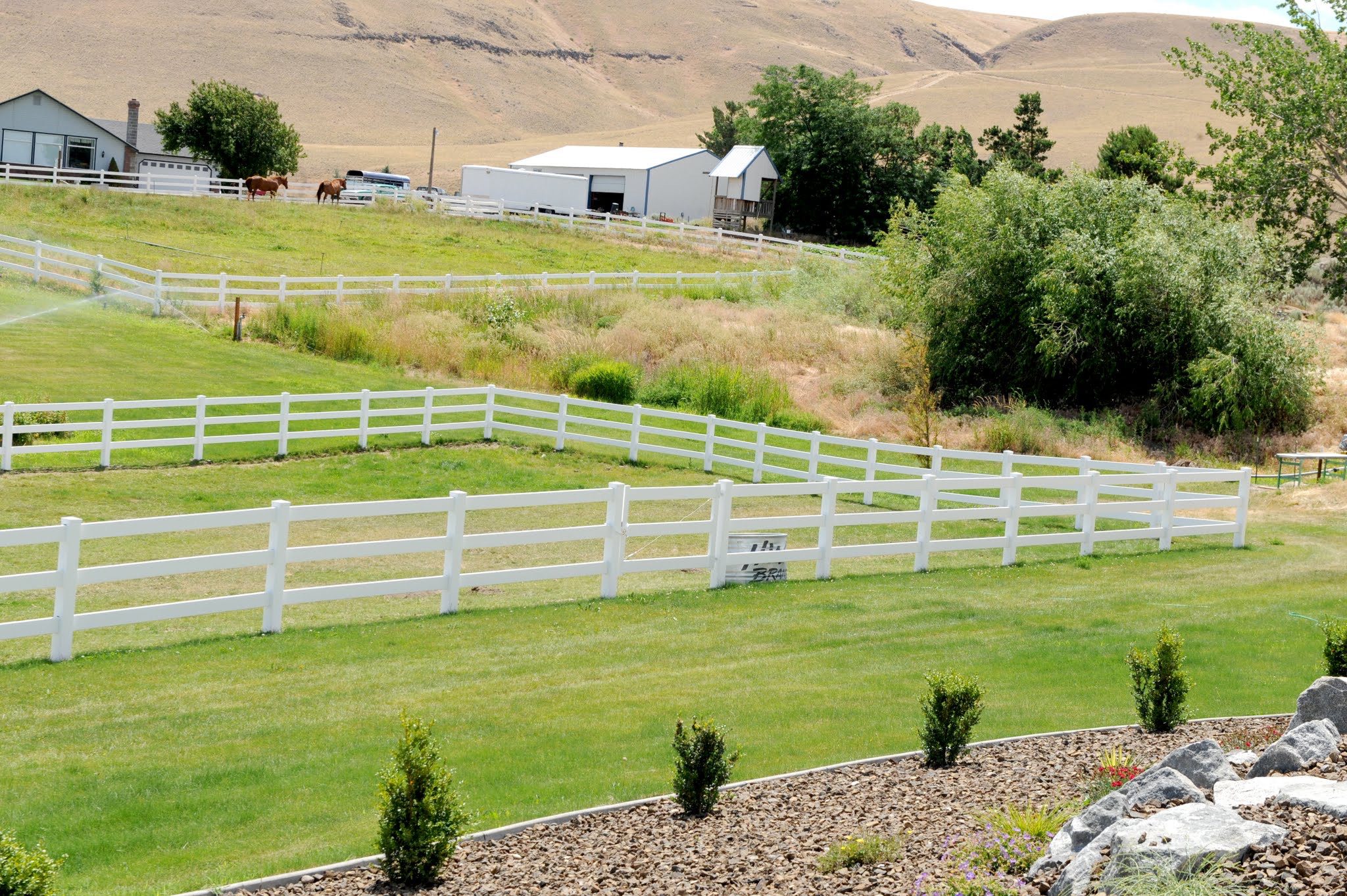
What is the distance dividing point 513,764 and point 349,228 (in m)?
51.6

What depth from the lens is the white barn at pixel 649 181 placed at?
76.2m

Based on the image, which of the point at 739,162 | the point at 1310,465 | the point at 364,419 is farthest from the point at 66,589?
the point at 739,162

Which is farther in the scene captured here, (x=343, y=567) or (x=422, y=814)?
(x=343, y=567)

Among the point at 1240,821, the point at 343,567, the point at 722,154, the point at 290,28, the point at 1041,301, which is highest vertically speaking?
the point at 290,28

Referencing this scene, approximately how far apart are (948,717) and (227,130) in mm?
71759

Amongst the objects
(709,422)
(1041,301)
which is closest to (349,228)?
(1041,301)

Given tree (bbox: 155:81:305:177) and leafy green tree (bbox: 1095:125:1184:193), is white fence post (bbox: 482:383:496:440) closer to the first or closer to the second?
leafy green tree (bbox: 1095:125:1184:193)

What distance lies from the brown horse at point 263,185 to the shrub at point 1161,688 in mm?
58578

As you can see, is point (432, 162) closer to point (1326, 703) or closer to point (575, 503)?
point (575, 503)

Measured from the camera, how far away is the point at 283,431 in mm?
23656

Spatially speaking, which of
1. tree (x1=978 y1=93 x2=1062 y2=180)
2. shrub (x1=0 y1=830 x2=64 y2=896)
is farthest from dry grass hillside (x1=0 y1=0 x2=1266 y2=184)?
shrub (x1=0 y1=830 x2=64 y2=896)

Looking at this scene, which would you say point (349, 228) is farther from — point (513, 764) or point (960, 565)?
point (513, 764)

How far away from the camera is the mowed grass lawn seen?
45281mm

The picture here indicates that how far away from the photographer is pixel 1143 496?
24.8m
